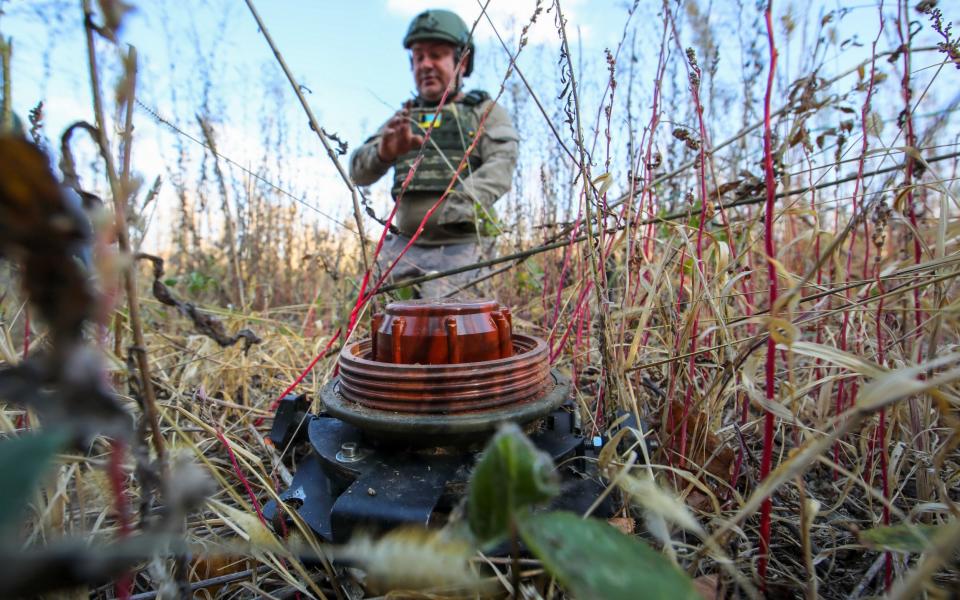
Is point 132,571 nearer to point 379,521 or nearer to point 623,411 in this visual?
point 379,521

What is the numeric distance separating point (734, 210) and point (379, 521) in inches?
78.1

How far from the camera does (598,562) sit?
455 mm

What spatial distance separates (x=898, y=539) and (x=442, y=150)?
11.0 ft

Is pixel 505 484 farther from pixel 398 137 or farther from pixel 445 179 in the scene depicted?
pixel 445 179

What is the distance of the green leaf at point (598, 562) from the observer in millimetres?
427

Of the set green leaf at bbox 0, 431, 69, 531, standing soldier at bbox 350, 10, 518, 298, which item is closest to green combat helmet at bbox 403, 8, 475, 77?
standing soldier at bbox 350, 10, 518, 298

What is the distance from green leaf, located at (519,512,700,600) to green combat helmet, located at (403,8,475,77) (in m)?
3.40

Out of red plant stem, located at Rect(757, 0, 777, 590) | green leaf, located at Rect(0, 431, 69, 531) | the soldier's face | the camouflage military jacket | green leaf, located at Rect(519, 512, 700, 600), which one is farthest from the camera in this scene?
the soldier's face

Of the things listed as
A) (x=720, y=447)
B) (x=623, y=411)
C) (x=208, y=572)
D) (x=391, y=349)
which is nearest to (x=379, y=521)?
(x=391, y=349)

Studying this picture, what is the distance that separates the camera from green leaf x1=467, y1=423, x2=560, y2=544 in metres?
0.47

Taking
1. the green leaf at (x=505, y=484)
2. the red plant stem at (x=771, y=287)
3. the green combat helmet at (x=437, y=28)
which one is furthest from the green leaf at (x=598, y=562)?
the green combat helmet at (x=437, y=28)

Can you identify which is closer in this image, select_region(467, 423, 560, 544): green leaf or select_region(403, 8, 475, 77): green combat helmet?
select_region(467, 423, 560, 544): green leaf

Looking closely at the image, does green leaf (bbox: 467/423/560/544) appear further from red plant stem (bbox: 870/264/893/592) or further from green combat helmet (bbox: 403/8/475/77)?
green combat helmet (bbox: 403/8/475/77)

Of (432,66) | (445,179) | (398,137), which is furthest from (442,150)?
(398,137)
